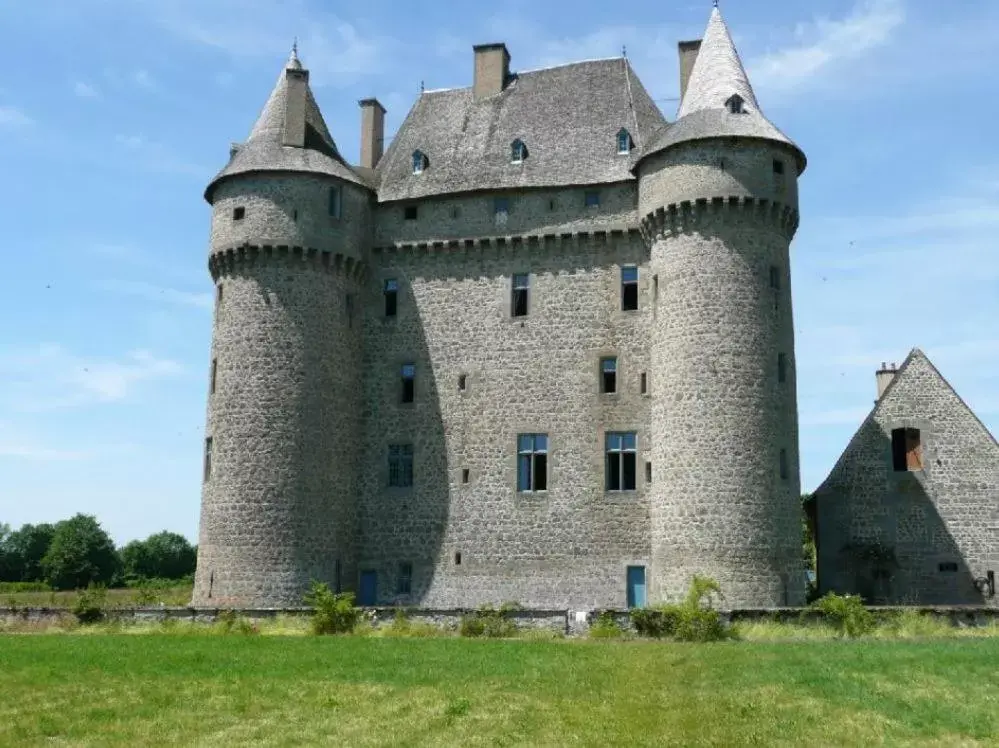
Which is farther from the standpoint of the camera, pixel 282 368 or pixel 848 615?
pixel 282 368

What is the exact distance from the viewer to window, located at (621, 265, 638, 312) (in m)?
34.0

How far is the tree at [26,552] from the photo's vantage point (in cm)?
8438

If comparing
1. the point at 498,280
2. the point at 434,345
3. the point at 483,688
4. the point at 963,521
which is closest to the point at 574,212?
the point at 498,280

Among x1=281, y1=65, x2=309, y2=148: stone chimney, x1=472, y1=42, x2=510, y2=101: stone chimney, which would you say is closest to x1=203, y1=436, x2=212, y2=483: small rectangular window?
x1=281, y1=65, x2=309, y2=148: stone chimney

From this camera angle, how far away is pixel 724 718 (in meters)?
13.3

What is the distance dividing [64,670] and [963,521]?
2567 centimetres

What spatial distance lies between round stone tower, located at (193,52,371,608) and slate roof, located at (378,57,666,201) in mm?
3252

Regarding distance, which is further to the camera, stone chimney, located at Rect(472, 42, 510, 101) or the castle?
stone chimney, located at Rect(472, 42, 510, 101)

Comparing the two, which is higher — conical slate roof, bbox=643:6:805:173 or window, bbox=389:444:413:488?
conical slate roof, bbox=643:6:805:173

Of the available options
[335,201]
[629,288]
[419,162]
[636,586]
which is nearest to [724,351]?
[629,288]

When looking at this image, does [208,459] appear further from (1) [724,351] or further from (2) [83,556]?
(2) [83,556]

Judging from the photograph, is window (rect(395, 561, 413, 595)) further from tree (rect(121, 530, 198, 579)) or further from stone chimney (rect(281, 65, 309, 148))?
tree (rect(121, 530, 198, 579))

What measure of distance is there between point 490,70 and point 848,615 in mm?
24215

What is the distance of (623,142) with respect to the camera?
116ft
